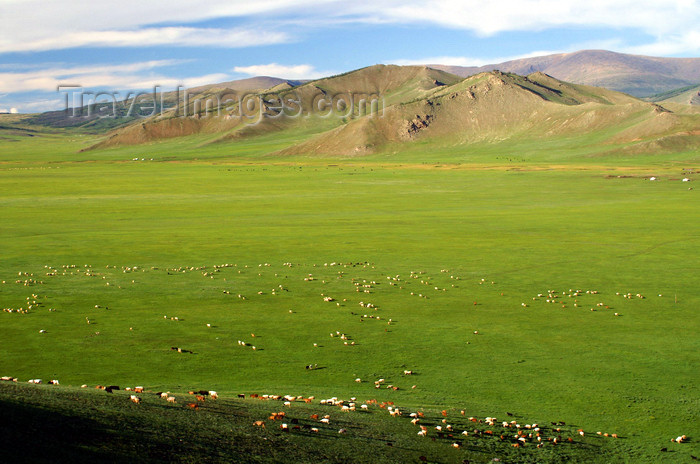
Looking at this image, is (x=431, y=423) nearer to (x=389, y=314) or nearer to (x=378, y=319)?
(x=378, y=319)

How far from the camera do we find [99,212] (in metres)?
59.7

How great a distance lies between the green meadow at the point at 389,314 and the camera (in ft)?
48.4

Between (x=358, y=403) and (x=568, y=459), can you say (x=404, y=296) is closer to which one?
(x=358, y=403)

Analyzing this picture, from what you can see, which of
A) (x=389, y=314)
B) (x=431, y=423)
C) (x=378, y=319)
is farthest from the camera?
(x=389, y=314)

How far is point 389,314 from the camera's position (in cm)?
2269

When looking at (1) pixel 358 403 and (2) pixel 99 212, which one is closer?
(1) pixel 358 403

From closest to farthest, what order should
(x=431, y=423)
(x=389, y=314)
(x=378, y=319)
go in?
(x=431, y=423) < (x=378, y=319) < (x=389, y=314)

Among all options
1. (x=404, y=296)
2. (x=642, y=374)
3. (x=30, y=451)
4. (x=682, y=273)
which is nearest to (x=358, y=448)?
(x=30, y=451)

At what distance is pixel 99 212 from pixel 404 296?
1654 inches

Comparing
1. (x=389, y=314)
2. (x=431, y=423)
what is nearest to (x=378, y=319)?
(x=389, y=314)

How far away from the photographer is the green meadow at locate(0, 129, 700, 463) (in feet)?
48.4

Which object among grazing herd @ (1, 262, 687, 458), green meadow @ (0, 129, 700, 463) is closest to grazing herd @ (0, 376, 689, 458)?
grazing herd @ (1, 262, 687, 458)

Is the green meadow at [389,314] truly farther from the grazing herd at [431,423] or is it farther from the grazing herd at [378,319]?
the grazing herd at [431,423]

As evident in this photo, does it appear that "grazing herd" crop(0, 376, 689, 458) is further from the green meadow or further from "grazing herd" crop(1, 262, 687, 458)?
the green meadow
